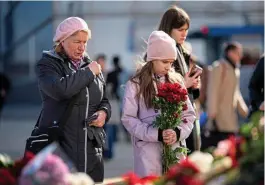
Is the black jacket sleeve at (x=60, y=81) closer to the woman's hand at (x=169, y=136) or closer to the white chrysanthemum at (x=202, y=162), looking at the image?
the woman's hand at (x=169, y=136)

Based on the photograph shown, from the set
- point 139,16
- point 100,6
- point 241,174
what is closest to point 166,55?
point 241,174

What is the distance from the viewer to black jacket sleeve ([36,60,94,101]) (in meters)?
6.00

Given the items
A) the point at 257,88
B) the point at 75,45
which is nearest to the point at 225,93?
the point at 257,88

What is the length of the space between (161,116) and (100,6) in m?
18.4

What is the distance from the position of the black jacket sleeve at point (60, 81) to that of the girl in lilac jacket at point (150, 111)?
485 millimetres

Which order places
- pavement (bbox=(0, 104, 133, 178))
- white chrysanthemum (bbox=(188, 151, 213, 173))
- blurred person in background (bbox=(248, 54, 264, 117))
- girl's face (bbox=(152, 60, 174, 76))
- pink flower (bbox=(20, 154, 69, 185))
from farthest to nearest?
pavement (bbox=(0, 104, 133, 178)), blurred person in background (bbox=(248, 54, 264, 117)), girl's face (bbox=(152, 60, 174, 76)), white chrysanthemum (bbox=(188, 151, 213, 173)), pink flower (bbox=(20, 154, 69, 185))

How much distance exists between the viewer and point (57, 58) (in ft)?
20.2

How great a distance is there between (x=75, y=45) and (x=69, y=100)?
361 mm

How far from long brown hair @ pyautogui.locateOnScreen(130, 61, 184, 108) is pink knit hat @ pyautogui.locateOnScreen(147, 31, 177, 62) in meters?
0.07

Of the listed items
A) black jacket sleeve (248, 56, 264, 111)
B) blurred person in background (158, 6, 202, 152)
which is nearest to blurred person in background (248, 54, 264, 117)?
black jacket sleeve (248, 56, 264, 111)

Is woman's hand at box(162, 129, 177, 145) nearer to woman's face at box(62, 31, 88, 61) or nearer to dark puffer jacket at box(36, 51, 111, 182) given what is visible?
dark puffer jacket at box(36, 51, 111, 182)

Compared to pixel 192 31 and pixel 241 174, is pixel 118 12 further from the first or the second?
pixel 241 174

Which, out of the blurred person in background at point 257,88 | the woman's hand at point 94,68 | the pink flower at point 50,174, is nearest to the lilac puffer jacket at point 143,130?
the woman's hand at point 94,68

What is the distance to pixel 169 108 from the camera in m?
6.27
